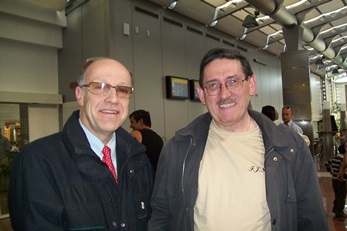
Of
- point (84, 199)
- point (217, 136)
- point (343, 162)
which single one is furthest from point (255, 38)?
point (84, 199)

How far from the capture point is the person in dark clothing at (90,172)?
1.21 m

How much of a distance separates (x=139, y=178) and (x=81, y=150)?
0.36 meters

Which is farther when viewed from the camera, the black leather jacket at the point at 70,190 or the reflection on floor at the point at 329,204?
the reflection on floor at the point at 329,204

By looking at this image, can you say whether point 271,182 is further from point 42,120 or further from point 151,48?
point 42,120

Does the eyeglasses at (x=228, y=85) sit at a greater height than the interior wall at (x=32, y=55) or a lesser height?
lesser

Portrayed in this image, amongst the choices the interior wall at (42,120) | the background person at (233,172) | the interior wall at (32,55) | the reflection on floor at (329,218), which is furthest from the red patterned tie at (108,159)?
the interior wall at (42,120)

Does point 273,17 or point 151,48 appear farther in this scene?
point 273,17

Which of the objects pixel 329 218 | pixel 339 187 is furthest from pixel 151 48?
pixel 329 218

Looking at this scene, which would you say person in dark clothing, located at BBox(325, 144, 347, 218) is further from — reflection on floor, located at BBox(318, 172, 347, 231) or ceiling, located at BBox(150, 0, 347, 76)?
ceiling, located at BBox(150, 0, 347, 76)

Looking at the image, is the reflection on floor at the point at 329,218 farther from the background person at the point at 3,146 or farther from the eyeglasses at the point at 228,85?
the eyeglasses at the point at 228,85

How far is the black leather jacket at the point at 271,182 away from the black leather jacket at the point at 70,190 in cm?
14

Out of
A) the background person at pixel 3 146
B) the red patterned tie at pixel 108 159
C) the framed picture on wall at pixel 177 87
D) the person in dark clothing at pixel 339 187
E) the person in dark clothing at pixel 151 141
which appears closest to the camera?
the red patterned tie at pixel 108 159

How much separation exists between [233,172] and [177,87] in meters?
5.17

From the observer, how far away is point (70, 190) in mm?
1272
